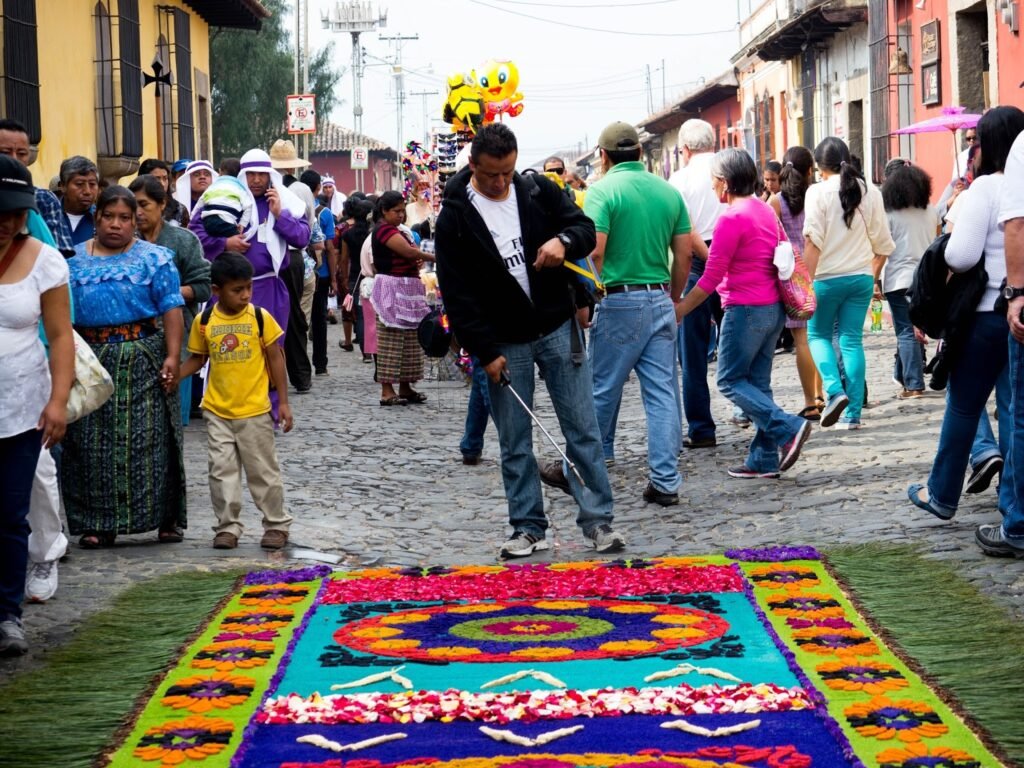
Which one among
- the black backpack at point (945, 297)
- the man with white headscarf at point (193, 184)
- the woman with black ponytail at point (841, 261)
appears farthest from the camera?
the man with white headscarf at point (193, 184)

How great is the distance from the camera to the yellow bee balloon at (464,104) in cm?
1645

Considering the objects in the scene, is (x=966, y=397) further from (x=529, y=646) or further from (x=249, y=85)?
(x=249, y=85)

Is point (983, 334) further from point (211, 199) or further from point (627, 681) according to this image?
point (211, 199)

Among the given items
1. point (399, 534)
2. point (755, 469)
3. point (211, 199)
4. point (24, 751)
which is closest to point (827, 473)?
point (755, 469)

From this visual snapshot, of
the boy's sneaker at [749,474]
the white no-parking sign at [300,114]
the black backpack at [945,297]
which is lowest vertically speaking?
the boy's sneaker at [749,474]

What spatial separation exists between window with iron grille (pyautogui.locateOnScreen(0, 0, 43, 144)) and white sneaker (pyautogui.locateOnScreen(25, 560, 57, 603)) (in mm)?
7649

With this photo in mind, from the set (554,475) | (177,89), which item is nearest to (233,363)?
(554,475)

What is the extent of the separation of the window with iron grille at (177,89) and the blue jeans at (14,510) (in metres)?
17.4

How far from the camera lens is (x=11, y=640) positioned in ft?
19.3

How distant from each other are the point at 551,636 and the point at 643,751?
4.49 feet

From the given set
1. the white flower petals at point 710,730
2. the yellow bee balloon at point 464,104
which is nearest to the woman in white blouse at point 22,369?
the white flower petals at point 710,730

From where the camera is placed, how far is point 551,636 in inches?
229

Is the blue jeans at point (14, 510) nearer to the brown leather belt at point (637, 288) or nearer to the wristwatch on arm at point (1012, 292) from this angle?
the brown leather belt at point (637, 288)

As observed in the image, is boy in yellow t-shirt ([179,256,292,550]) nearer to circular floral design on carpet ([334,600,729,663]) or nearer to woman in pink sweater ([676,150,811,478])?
circular floral design on carpet ([334,600,729,663])
